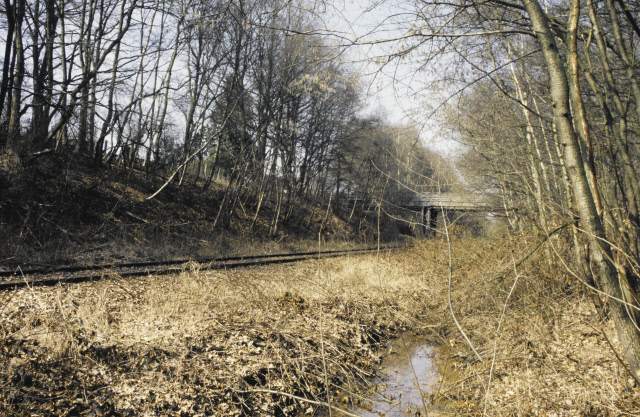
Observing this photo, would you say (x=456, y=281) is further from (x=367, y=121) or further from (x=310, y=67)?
(x=367, y=121)

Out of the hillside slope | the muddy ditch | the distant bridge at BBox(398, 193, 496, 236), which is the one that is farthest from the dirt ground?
the hillside slope

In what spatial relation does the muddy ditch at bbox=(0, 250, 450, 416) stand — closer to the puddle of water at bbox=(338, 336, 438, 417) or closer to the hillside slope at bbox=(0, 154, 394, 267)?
the puddle of water at bbox=(338, 336, 438, 417)

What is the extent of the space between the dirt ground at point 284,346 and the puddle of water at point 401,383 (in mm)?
177

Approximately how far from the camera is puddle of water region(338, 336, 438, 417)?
462 cm

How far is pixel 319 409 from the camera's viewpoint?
183 inches

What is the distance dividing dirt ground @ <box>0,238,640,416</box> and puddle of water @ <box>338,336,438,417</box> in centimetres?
18

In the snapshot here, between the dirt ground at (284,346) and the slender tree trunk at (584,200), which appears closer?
the slender tree trunk at (584,200)

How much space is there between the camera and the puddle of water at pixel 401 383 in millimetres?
4617

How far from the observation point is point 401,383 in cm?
538

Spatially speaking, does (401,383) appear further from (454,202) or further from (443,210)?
(454,202)

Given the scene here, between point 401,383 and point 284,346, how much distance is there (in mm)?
1653

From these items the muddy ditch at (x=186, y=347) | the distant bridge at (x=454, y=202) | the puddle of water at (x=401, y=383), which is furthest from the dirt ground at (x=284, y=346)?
the distant bridge at (x=454, y=202)

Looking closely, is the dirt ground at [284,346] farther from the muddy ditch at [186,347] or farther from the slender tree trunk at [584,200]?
the slender tree trunk at [584,200]

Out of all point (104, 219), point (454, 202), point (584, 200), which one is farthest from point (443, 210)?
point (104, 219)
